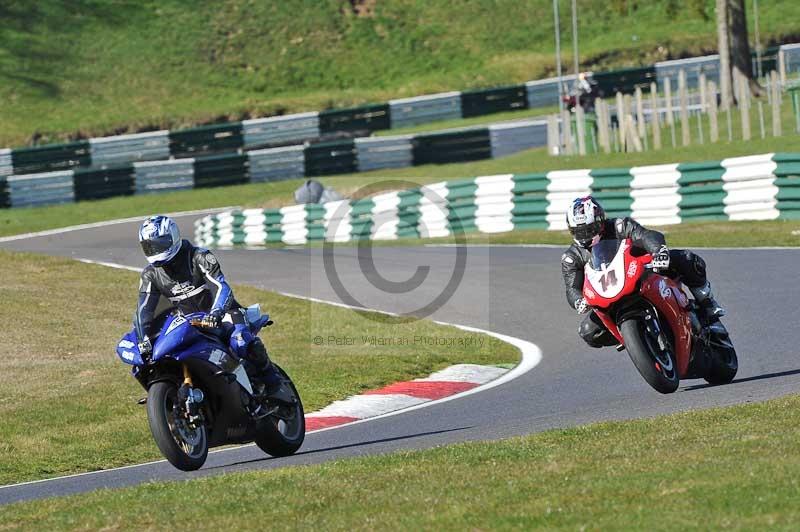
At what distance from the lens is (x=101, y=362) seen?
49.7 feet

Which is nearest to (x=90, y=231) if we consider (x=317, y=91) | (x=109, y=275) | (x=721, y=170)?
(x=109, y=275)

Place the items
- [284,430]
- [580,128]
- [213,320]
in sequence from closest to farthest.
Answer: [213,320] → [284,430] → [580,128]

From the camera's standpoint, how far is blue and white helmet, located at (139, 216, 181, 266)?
921 centimetres

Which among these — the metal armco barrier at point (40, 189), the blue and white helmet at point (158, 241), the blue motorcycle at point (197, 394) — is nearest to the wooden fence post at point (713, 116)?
the metal armco barrier at point (40, 189)

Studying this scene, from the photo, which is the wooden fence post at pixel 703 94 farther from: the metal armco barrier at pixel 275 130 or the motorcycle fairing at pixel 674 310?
the motorcycle fairing at pixel 674 310

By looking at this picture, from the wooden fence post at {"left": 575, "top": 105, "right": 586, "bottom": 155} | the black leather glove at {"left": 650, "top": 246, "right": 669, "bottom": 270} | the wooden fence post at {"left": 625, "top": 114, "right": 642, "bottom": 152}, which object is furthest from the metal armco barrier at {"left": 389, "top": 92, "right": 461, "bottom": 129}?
the black leather glove at {"left": 650, "top": 246, "right": 669, "bottom": 270}

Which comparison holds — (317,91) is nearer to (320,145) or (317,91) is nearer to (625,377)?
(320,145)

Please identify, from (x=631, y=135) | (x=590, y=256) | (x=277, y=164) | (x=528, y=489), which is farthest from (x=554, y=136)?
(x=528, y=489)

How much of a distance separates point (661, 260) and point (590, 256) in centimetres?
64

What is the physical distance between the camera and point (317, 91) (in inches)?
1907

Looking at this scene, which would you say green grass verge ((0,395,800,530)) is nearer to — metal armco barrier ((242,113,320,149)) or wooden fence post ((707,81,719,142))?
wooden fence post ((707,81,719,142))

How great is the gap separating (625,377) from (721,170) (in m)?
11.5

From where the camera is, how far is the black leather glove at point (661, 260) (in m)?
10.0

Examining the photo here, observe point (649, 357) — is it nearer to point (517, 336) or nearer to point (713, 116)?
point (517, 336)
